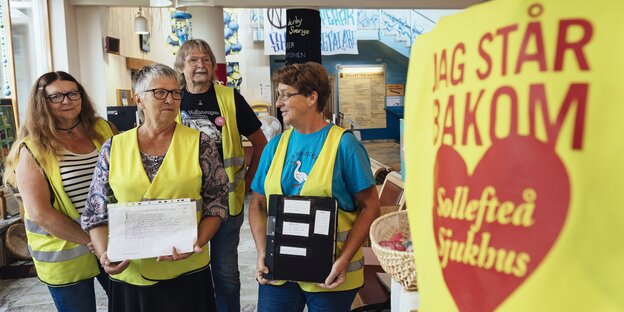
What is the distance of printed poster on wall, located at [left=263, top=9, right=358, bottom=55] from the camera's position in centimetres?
1218

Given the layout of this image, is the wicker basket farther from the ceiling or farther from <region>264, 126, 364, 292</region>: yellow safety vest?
the ceiling

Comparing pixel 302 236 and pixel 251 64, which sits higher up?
pixel 251 64

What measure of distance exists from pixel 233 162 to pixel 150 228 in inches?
32.9

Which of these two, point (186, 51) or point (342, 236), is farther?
point (186, 51)

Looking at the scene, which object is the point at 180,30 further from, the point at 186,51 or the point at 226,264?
the point at 226,264

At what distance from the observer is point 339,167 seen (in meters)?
1.68

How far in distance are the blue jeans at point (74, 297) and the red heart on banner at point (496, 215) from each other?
1.76 meters

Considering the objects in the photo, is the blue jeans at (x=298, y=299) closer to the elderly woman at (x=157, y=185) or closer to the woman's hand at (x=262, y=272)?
the woman's hand at (x=262, y=272)

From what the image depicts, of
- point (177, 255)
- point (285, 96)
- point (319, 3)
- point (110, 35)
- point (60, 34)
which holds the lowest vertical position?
point (177, 255)

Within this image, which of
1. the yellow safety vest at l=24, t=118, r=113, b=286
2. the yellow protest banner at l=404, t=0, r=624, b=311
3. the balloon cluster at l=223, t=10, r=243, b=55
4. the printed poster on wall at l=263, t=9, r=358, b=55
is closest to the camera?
the yellow protest banner at l=404, t=0, r=624, b=311

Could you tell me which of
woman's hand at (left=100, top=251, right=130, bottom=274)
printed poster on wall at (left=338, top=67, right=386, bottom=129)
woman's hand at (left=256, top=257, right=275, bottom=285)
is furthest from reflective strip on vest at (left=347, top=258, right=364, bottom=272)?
printed poster on wall at (left=338, top=67, right=386, bottom=129)

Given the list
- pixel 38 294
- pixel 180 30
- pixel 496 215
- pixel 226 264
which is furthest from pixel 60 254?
pixel 180 30

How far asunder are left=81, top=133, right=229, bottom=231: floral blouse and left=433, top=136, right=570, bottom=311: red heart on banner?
3.89ft

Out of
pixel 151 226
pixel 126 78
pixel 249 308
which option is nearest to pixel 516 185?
pixel 151 226
